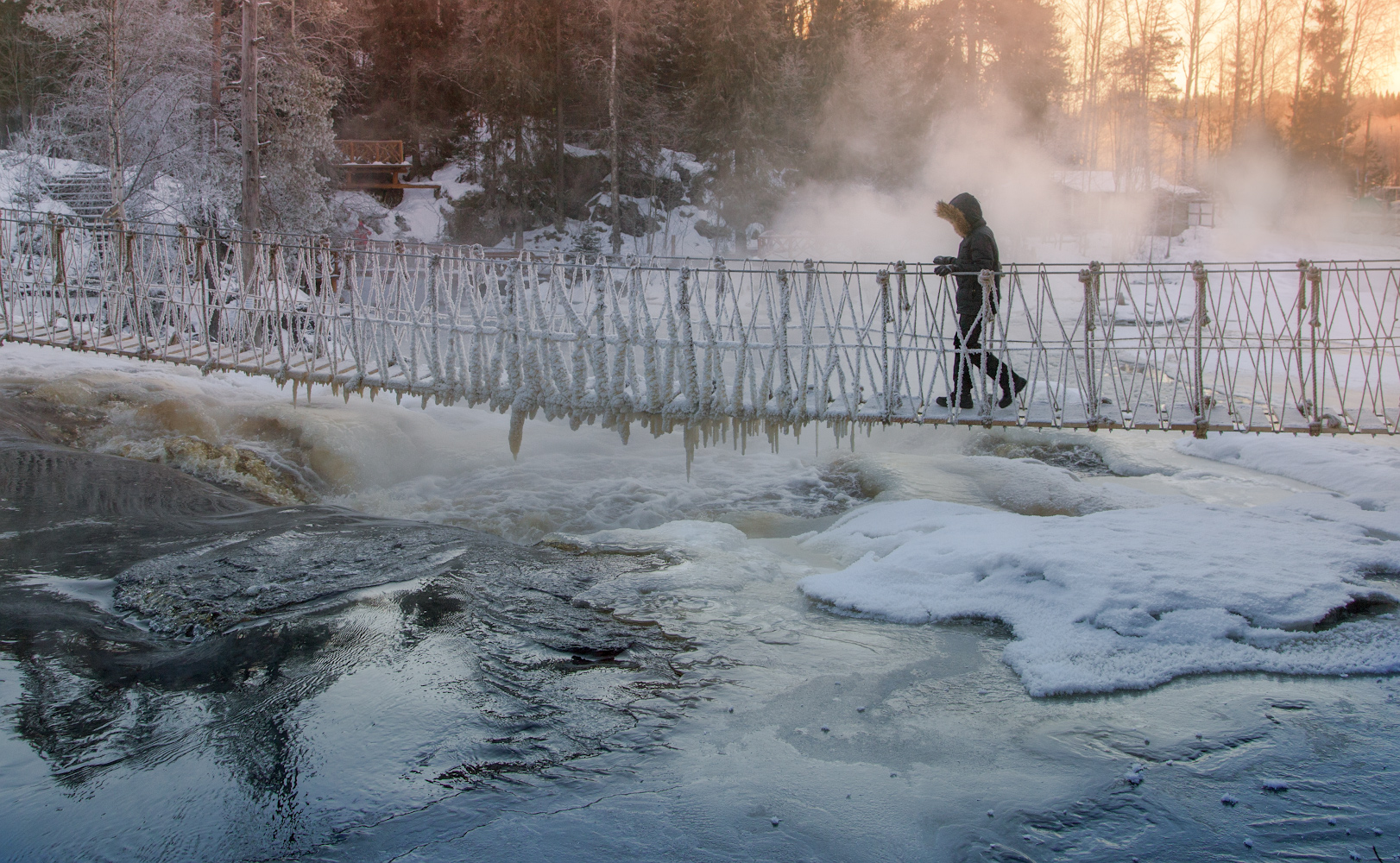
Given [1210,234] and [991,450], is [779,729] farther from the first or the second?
[1210,234]

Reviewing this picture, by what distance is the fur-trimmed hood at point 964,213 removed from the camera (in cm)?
569

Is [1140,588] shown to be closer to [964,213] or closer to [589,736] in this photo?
[964,213]

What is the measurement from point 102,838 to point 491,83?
2261cm

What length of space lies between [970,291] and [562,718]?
3891 mm

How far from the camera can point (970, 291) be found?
5.85 meters

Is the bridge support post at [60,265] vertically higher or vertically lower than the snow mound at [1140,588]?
higher

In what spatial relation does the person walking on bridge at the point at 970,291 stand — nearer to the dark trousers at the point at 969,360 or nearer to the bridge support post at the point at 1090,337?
the dark trousers at the point at 969,360

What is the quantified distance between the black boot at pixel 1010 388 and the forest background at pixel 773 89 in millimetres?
16712

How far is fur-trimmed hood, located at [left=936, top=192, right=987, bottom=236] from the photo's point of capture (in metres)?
5.69

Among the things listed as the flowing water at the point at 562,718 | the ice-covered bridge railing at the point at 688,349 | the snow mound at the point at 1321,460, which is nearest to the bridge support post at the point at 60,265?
the ice-covered bridge railing at the point at 688,349

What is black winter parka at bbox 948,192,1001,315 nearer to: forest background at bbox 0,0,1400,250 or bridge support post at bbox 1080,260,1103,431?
bridge support post at bbox 1080,260,1103,431

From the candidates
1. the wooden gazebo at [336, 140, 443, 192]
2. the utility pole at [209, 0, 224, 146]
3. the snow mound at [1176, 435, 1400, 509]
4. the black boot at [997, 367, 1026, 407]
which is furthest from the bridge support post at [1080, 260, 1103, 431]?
the wooden gazebo at [336, 140, 443, 192]

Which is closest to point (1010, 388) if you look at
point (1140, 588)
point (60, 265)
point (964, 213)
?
point (964, 213)

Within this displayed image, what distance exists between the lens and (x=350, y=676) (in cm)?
373
